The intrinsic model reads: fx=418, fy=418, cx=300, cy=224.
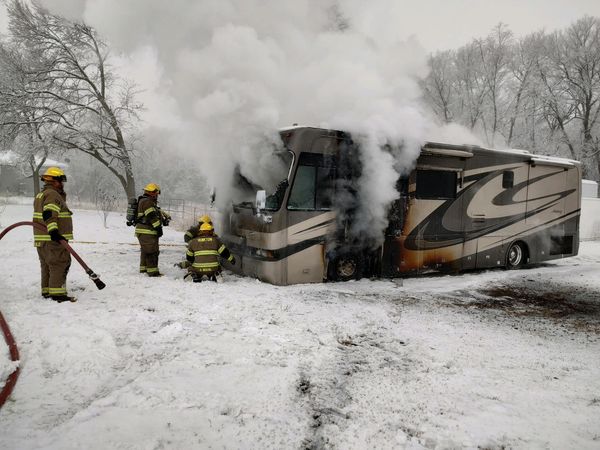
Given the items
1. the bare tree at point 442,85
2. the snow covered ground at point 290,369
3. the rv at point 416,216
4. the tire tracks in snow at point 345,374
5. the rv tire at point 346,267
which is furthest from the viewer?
the bare tree at point 442,85

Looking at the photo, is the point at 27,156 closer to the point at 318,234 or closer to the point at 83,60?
the point at 83,60

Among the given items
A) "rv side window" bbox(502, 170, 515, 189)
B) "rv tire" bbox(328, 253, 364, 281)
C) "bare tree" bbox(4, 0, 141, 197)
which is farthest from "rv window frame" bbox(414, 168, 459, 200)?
"bare tree" bbox(4, 0, 141, 197)

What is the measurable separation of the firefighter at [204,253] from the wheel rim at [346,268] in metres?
2.21

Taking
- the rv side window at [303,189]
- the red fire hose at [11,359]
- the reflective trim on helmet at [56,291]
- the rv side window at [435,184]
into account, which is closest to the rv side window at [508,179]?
the rv side window at [435,184]

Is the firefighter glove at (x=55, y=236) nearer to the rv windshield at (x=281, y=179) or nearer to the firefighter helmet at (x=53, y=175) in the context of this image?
the firefighter helmet at (x=53, y=175)

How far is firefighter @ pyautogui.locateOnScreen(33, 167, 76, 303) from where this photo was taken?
569 cm

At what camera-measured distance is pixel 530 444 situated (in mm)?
2971

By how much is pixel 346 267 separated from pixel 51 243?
4.97 meters

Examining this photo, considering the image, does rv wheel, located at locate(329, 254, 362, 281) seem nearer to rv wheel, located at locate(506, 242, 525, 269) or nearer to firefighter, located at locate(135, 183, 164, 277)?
firefighter, located at locate(135, 183, 164, 277)

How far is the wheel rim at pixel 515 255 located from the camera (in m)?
10.9

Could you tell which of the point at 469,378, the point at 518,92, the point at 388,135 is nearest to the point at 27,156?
the point at 388,135

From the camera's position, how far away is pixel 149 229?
771cm

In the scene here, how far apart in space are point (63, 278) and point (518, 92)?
99.7 ft

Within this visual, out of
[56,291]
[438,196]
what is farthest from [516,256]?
[56,291]
